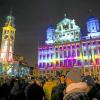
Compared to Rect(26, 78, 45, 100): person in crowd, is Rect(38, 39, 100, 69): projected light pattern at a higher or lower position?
higher

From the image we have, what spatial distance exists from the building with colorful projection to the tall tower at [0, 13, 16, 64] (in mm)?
21621

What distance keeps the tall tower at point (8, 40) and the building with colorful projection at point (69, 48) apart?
70.9 ft

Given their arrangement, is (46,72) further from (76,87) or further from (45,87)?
(76,87)

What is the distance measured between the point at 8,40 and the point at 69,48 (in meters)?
36.0

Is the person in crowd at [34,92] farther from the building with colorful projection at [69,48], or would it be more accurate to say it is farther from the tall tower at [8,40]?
the tall tower at [8,40]


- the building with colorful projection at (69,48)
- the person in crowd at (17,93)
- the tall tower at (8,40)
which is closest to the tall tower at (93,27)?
the building with colorful projection at (69,48)

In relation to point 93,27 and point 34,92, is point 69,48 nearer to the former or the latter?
point 93,27

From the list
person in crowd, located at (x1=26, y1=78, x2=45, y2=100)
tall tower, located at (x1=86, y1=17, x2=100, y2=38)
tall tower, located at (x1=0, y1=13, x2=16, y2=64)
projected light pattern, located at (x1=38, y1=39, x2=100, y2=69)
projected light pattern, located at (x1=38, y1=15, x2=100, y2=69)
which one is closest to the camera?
person in crowd, located at (x1=26, y1=78, x2=45, y2=100)

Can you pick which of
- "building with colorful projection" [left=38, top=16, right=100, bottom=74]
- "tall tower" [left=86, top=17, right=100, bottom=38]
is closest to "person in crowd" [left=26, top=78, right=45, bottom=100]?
"building with colorful projection" [left=38, top=16, right=100, bottom=74]

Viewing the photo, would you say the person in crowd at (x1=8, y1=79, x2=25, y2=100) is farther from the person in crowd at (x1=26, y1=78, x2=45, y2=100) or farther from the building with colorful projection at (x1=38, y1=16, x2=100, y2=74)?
the building with colorful projection at (x1=38, y1=16, x2=100, y2=74)

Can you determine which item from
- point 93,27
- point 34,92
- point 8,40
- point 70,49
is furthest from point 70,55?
point 34,92

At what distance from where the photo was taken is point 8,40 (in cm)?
9838

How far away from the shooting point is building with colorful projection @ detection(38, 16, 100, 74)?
70.8 meters

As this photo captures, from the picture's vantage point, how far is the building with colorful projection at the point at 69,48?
70.8 meters
